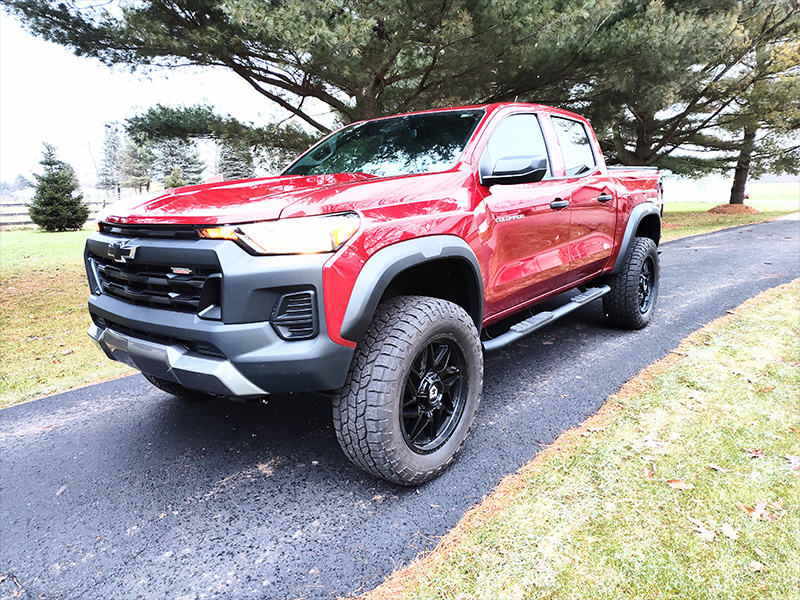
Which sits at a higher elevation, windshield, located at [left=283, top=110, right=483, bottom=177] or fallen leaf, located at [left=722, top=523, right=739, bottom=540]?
windshield, located at [left=283, top=110, right=483, bottom=177]

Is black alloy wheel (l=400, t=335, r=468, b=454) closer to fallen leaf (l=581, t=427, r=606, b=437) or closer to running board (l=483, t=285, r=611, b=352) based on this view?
running board (l=483, t=285, r=611, b=352)

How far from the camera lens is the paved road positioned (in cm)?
194

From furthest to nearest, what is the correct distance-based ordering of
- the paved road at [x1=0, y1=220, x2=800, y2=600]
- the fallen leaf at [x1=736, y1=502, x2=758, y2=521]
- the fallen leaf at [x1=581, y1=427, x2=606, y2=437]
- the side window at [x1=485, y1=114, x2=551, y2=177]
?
the side window at [x1=485, y1=114, x2=551, y2=177]
the fallen leaf at [x1=581, y1=427, x2=606, y2=437]
the fallen leaf at [x1=736, y1=502, x2=758, y2=521]
the paved road at [x1=0, y1=220, x2=800, y2=600]

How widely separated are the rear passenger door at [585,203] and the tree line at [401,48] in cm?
350

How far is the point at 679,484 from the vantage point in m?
2.36

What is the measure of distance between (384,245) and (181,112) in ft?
32.8

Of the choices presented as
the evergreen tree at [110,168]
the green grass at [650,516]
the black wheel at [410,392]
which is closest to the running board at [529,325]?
the black wheel at [410,392]

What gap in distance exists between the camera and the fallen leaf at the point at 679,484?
7.64 feet

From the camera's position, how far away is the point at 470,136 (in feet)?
9.78

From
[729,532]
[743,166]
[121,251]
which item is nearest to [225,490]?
[121,251]

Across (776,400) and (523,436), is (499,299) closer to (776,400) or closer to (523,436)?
(523,436)

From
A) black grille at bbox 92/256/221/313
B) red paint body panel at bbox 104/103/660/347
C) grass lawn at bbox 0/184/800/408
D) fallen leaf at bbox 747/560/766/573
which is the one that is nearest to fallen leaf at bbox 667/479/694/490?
fallen leaf at bbox 747/560/766/573

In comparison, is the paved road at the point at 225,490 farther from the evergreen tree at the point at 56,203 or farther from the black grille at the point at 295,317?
the evergreen tree at the point at 56,203

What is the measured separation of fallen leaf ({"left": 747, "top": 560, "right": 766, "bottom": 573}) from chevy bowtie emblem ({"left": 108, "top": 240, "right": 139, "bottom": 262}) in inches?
111
